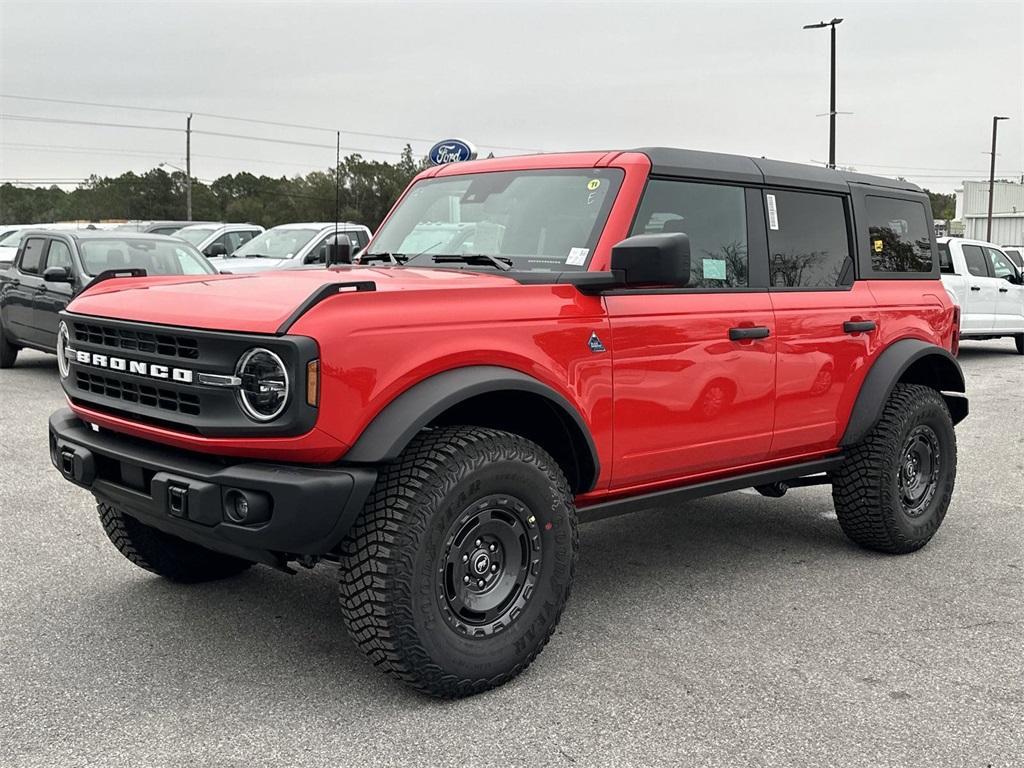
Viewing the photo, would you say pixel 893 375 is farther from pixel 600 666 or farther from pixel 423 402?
pixel 423 402

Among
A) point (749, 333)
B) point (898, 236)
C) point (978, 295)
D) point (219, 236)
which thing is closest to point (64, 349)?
point (749, 333)

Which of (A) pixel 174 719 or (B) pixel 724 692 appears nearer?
(A) pixel 174 719

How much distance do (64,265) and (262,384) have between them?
9.55m

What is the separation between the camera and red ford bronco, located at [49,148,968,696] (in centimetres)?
334

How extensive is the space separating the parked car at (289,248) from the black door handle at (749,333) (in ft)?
37.1

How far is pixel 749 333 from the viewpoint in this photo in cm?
461

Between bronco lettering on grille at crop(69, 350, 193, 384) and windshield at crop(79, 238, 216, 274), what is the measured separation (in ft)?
25.7

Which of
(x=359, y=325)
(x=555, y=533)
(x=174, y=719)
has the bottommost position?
(x=174, y=719)

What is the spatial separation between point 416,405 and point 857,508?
2.87 meters

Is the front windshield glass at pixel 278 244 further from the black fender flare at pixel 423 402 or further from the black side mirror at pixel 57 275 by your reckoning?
the black fender flare at pixel 423 402

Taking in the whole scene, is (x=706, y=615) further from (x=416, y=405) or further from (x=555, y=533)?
(x=416, y=405)

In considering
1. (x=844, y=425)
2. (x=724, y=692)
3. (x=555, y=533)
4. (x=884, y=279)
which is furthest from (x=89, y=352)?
(x=884, y=279)

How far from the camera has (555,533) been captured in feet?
12.6

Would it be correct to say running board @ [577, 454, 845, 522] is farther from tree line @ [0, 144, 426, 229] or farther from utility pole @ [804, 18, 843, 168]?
tree line @ [0, 144, 426, 229]
